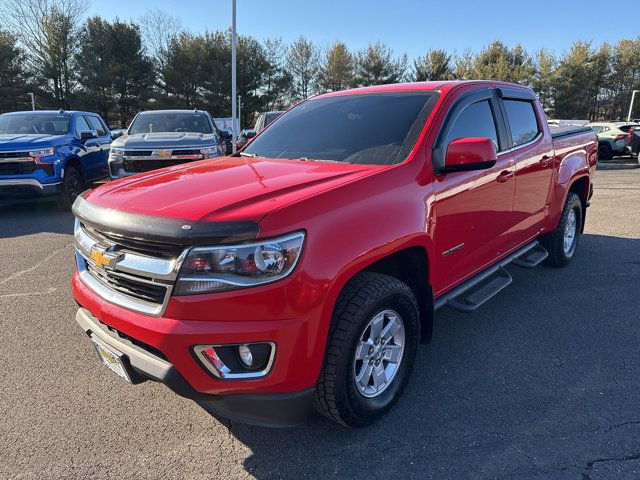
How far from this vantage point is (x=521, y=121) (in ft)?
13.2

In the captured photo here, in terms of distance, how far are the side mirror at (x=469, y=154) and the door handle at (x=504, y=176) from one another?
0.77 m

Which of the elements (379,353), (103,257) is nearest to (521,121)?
(379,353)

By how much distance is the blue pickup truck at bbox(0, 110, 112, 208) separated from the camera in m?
7.46

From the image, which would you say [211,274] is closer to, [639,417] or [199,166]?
[199,166]

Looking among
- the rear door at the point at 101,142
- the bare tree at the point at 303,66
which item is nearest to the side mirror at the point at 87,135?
the rear door at the point at 101,142

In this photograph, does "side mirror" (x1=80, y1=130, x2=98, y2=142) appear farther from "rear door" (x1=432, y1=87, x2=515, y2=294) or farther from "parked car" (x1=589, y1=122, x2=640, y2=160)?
"parked car" (x1=589, y1=122, x2=640, y2=160)

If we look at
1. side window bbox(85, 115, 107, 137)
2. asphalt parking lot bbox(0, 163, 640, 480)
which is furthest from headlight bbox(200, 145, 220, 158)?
asphalt parking lot bbox(0, 163, 640, 480)

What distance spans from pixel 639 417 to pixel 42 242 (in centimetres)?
671

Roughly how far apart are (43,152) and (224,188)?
690 cm

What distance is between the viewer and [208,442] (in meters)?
2.36

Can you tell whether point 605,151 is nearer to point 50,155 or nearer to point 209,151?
point 209,151

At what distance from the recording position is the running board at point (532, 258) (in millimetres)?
4109

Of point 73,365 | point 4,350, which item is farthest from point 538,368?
point 4,350

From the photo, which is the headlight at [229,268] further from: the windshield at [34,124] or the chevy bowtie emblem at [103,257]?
the windshield at [34,124]
